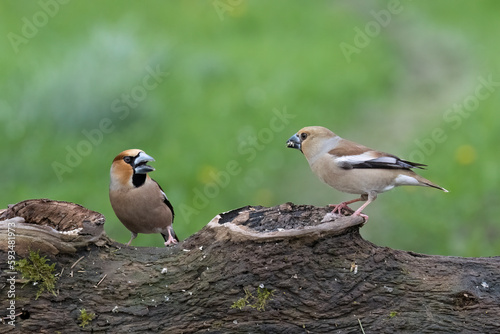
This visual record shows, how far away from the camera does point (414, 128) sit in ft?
36.2

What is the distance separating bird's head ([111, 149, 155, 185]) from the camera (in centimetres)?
635

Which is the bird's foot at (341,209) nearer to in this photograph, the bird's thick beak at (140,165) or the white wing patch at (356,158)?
the white wing patch at (356,158)

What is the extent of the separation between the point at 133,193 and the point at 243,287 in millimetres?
2030

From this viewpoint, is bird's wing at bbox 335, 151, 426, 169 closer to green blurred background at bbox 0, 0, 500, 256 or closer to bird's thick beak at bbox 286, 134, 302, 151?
bird's thick beak at bbox 286, 134, 302, 151

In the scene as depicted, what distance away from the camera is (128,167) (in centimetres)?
640

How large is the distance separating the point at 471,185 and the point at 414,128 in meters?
1.78

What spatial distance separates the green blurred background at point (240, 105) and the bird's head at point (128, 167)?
→ 2085 millimetres

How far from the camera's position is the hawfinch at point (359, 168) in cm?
581

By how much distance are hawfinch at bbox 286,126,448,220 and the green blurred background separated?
2.90m

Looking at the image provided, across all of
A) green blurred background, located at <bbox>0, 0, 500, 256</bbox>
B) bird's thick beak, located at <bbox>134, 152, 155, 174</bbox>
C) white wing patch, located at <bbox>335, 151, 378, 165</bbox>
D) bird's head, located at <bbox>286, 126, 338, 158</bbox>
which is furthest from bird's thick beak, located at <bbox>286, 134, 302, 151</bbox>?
green blurred background, located at <bbox>0, 0, 500, 256</bbox>

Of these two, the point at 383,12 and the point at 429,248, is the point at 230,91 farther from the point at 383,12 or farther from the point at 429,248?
the point at 383,12

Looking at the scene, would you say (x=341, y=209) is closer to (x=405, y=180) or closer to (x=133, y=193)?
(x=405, y=180)

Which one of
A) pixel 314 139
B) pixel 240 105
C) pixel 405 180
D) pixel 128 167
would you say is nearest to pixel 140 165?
pixel 128 167

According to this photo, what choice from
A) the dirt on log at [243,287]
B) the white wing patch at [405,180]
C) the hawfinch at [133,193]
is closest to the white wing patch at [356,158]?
the white wing patch at [405,180]
